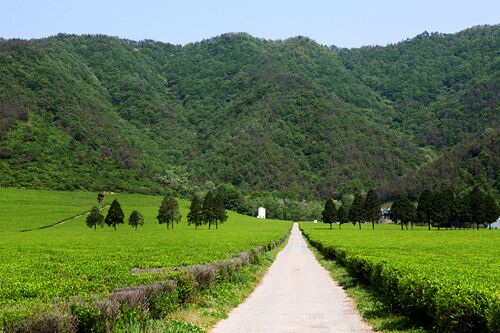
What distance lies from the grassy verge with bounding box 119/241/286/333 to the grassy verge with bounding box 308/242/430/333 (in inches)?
190

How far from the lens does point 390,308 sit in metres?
17.8

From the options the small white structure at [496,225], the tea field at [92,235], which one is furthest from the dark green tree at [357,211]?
the small white structure at [496,225]

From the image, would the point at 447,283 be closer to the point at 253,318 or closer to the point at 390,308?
the point at 390,308

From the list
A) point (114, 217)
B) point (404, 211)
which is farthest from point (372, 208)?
point (114, 217)

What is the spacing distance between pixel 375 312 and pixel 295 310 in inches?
112

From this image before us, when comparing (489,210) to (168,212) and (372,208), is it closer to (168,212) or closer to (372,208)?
(372,208)

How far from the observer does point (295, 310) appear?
1897 centimetres

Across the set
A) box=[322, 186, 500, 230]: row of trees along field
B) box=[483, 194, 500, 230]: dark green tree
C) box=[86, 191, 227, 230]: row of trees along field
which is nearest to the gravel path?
box=[86, 191, 227, 230]: row of trees along field

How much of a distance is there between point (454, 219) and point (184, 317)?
4783 inches

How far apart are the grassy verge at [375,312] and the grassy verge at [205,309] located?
4827 millimetres

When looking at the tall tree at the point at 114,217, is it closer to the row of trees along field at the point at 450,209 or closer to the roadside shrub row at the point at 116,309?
the row of trees along field at the point at 450,209

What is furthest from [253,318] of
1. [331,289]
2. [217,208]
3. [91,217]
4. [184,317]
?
[217,208]

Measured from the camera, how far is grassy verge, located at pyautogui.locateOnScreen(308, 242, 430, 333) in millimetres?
15102

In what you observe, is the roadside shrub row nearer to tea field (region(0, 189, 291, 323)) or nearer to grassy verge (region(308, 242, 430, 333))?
tea field (region(0, 189, 291, 323))
